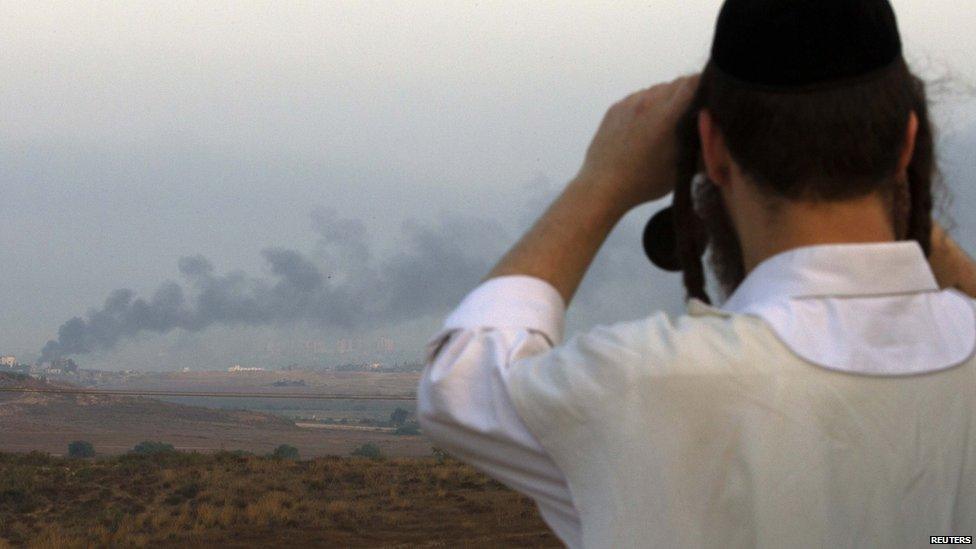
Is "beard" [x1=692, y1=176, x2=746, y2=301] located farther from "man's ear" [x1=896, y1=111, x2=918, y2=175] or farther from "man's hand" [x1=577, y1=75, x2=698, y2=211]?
"man's ear" [x1=896, y1=111, x2=918, y2=175]

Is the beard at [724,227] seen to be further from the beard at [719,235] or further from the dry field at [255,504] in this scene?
the dry field at [255,504]

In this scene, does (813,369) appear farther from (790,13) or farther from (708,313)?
(790,13)

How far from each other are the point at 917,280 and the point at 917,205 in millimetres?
138

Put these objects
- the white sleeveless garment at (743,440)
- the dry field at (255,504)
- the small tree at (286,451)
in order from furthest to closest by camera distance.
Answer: the small tree at (286,451) < the dry field at (255,504) < the white sleeveless garment at (743,440)

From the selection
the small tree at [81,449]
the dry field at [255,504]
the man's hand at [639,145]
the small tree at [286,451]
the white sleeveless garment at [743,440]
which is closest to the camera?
the white sleeveless garment at [743,440]

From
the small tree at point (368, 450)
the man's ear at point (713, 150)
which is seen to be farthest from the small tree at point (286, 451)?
the man's ear at point (713, 150)

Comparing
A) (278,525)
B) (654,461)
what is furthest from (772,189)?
(278,525)

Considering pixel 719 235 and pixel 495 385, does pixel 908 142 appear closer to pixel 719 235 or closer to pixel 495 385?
pixel 719 235

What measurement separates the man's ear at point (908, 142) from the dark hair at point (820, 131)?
0.01 metres

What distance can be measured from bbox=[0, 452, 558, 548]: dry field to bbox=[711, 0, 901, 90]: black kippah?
44.5ft

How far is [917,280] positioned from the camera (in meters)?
1.21

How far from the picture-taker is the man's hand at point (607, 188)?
4.37 feet

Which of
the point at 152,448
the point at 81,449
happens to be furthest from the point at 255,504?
the point at 81,449

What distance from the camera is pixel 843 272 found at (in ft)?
3.89
